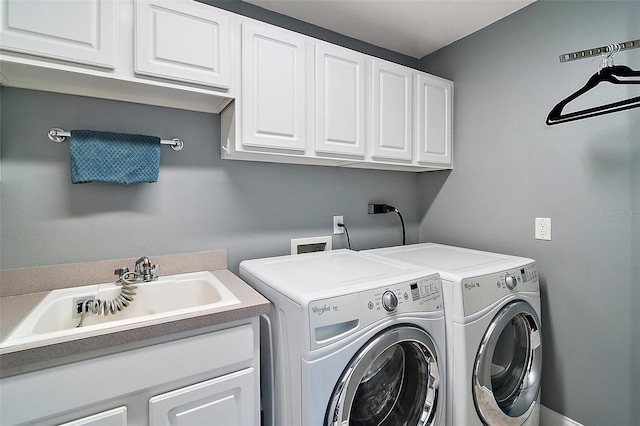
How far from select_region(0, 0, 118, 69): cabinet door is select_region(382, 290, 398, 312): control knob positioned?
1.36 metres

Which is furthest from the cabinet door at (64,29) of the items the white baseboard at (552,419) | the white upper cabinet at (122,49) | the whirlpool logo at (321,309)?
the white baseboard at (552,419)

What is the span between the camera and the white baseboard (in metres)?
1.58

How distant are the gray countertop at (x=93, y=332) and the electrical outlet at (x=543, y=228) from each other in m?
1.59

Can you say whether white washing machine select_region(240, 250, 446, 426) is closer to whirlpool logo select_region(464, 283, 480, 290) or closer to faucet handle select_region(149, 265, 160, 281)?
whirlpool logo select_region(464, 283, 480, 290)

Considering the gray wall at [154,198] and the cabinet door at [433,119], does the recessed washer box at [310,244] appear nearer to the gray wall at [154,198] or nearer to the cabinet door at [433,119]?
the gray wall at [154,198]

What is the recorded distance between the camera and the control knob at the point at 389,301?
110 centimetres

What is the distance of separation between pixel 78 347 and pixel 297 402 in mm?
697

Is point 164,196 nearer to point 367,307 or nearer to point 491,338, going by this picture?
point 367,307

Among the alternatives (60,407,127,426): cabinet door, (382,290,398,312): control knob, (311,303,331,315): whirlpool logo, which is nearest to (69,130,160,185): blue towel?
(60,407,127,426): cabinet door

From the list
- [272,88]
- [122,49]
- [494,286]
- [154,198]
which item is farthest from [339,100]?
[494,286]

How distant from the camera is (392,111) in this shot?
181 centimetres

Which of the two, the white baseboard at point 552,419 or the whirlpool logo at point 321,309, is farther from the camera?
the white baseboard at point 552,419

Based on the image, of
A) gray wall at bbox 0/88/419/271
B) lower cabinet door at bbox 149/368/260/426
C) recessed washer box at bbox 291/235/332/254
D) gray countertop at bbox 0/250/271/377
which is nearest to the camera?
gray countertop at bbox 0/250/271/377

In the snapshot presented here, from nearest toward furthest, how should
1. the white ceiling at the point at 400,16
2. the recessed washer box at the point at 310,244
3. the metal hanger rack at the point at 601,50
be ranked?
1. the metal hanger rack at the point at 601,50
2. the white ceiling at the point at 400,16
3. the recessed washer box at the point at 310,244
